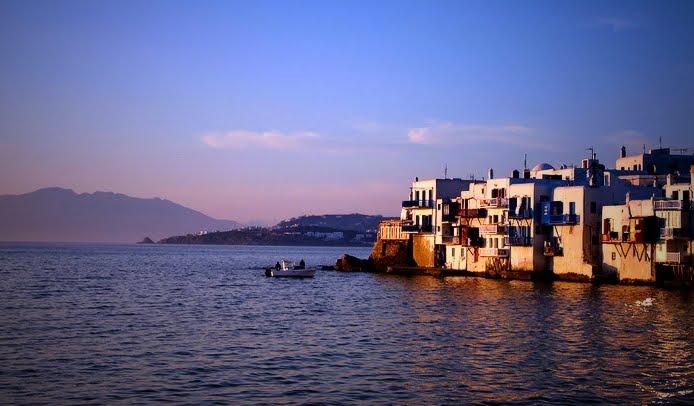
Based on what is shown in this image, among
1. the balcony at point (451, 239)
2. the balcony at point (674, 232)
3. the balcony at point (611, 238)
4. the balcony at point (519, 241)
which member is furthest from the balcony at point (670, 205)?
the balcony at point (451, 239)

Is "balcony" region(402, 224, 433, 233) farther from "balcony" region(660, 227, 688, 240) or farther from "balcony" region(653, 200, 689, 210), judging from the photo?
"balcony" region(660, 227, 688, 240)

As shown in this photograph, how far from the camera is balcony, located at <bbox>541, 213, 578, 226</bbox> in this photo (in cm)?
7875

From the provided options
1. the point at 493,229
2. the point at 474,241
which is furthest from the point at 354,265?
the point at 493,229

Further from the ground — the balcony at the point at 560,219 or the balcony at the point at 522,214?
the balcony at the point at 522,214

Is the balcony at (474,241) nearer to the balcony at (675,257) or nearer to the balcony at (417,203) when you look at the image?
the balcony at (417,203)

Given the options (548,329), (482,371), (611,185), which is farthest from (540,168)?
(482,371)

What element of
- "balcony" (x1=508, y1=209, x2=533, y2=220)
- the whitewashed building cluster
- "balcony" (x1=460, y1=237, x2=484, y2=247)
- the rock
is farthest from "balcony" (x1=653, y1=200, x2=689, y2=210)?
the rock

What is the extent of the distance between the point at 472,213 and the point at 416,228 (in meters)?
11.4

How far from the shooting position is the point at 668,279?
70.9 meters

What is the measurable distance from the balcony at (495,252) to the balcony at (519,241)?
1.23 m

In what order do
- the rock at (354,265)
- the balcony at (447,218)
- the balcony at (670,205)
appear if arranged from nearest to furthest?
the balcony at (670,205)
the balcony at (447,218)
the rock at (354,265)

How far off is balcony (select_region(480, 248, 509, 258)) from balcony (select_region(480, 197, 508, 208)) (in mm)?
4857

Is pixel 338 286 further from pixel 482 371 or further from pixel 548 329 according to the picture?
pixel 482 371

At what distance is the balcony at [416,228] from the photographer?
10100 cm
